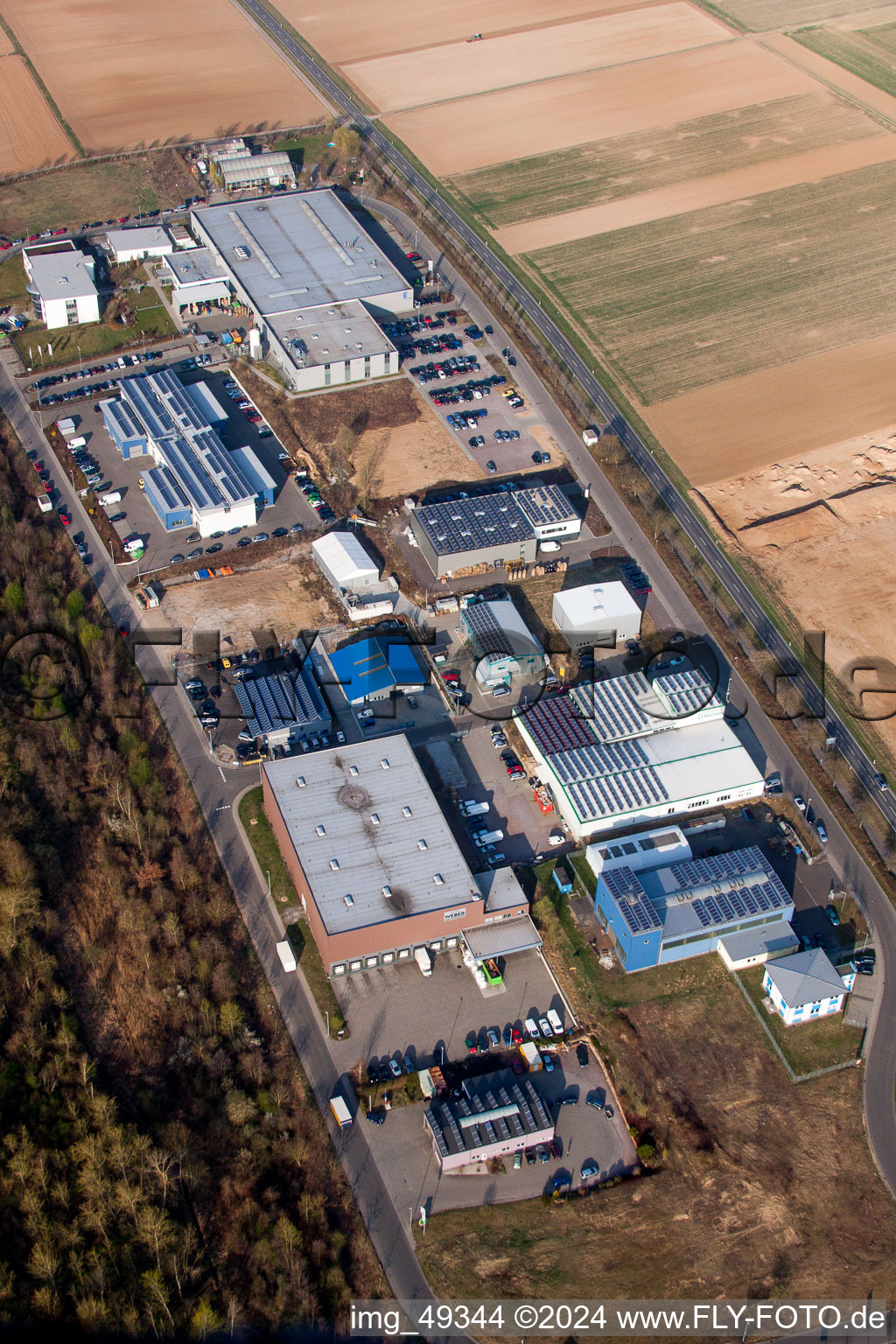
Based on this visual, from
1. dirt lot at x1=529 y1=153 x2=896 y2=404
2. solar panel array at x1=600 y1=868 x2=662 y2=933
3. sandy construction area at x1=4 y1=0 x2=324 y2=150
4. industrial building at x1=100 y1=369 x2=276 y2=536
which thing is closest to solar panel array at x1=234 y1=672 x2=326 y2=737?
industrial building at x1=100 y1=369 x2=276 y2=536

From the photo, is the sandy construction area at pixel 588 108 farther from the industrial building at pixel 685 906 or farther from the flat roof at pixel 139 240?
the industrial building at pixel 685 906

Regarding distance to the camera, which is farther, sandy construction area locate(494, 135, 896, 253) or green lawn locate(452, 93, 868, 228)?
green lawn locate(452, 93, 868, 228)

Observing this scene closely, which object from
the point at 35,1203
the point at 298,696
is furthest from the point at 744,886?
the point at 35,1203

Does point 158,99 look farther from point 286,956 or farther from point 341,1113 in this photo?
point 341,1113

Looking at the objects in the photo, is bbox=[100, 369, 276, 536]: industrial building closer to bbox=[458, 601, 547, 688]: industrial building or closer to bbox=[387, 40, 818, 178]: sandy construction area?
bbox=[458, 601, 547, 688]: industrial building

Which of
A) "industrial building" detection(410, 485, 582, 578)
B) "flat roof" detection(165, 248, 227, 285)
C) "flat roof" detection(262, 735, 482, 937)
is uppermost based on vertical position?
"flat roof" detection(165, 248, 227, 285)

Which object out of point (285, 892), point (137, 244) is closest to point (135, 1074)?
point (285, 892)
